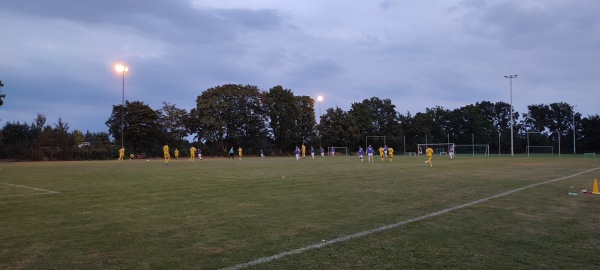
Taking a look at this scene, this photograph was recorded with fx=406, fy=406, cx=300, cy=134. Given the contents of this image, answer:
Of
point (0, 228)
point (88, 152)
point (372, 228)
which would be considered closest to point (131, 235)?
point (0, 228)

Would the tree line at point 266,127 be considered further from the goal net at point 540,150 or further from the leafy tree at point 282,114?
the goal net at point 540,150

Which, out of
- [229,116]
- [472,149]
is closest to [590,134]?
[472,149]

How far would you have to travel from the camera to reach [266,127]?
7869 cm

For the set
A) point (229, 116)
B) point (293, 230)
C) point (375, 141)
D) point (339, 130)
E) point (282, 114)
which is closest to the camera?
point (293, 230)

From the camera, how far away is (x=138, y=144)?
2564 inches

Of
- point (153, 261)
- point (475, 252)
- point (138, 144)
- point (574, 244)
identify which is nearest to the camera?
point (153, 261)

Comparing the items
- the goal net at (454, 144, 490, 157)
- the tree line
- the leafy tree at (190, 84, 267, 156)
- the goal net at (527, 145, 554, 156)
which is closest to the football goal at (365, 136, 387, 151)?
the tree line

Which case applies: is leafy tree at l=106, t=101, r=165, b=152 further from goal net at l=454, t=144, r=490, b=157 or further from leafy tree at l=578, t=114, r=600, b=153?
leafy tree at l=578, t=114, r=600, b=153

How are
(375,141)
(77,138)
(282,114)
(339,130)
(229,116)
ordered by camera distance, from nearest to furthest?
1. (77,138)
2. (229,116)
3. (282,114)
4. (339,130)
5. (375,141)

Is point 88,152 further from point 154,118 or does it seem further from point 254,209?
point 254,209

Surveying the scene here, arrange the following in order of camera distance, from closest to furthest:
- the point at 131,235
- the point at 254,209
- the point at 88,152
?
1. the point at 131,235
2. the point at 254,209
3. the point at 88,152

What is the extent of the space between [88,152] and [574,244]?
2257 inches

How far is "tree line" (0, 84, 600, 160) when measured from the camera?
5891cm

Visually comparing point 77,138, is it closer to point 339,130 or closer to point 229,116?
point 229,116
